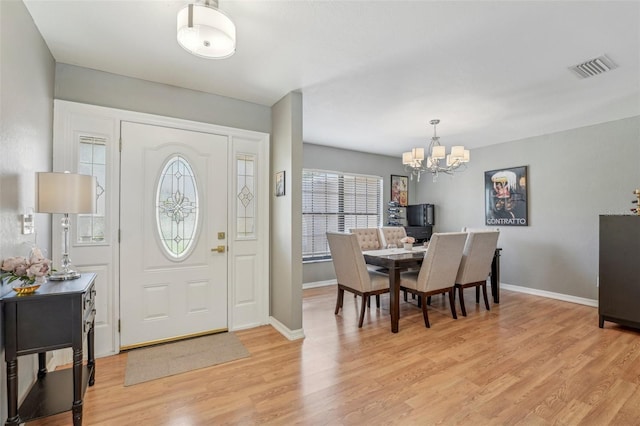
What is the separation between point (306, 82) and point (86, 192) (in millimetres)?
2068

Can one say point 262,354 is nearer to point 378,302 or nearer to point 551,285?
point 378,302

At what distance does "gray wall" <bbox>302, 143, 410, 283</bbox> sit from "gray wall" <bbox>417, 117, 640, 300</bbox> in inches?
68.0

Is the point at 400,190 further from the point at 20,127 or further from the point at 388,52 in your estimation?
the point at 20,127

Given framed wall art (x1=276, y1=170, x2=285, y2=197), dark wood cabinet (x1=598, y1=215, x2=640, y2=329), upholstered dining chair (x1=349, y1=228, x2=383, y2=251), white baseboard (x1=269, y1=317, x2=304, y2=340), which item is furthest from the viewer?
upholstered dining chair (x1=349, y1=228, x2=383, y2=251)

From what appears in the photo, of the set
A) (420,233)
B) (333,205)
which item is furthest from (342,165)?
(420,233)

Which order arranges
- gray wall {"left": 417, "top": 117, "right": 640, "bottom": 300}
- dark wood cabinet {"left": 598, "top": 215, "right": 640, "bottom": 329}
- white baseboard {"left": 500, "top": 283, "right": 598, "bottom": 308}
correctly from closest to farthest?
1. dark wood cabinet {"left": 598, "top": 215, "right": 640, "bottom": 329}
2. gray wall {"left": 417, "top": 117, "right": 640, "bottom": 300}
3. white baseboard {"left": 500, "top": 283, "right": 598, "bottom": 308}

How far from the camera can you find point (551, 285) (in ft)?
14.9

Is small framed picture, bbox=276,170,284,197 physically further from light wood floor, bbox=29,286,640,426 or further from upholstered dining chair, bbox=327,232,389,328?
light wood floor, bbox=29,286,640,426

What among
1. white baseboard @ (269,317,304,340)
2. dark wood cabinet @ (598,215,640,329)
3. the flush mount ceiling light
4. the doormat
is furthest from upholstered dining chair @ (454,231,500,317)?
the flush mount ceiling light

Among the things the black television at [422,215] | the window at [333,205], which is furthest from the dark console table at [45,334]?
the black television at [422,215]

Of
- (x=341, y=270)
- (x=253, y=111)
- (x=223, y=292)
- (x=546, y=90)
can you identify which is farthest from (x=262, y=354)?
(x=546, y=90)

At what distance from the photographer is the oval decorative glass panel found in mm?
2922

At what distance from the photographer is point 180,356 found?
8.66ft

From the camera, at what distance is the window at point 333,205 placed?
5.40 metres
